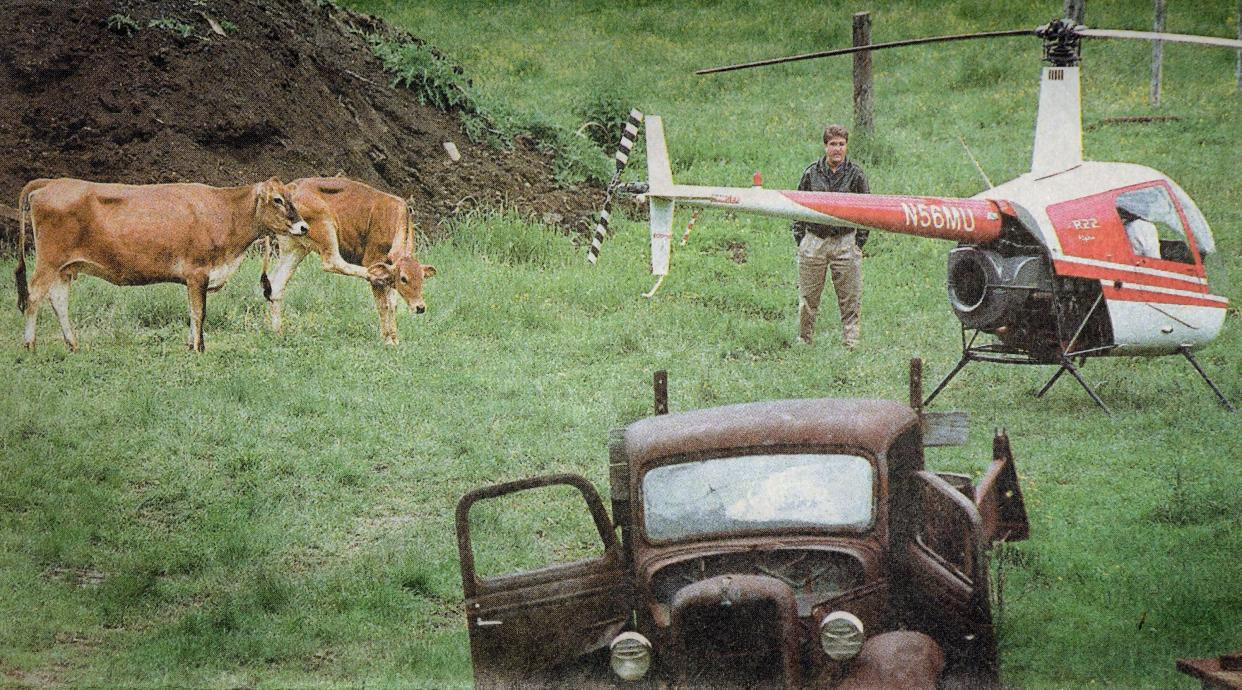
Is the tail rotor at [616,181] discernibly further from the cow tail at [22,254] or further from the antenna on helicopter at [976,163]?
the cow tail at [22,254]

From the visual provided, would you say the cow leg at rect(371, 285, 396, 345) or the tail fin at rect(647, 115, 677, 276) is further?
the cow leg at rect(371, 285, 396, 345)

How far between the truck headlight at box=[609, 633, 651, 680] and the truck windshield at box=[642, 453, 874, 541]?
0.40 m

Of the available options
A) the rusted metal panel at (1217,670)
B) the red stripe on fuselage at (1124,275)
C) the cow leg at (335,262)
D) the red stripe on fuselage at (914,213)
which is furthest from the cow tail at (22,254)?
the rusted metal panel at (1217,670)

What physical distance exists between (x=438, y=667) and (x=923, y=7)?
4.00 metres

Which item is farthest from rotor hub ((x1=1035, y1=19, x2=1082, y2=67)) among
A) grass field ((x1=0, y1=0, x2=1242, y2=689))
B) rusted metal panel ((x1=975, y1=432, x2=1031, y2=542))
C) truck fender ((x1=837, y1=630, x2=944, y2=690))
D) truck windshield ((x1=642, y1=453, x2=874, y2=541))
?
truck fender ((x1=837, y1=630, x2=944, y2=690))

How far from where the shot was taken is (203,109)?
6.43 meters

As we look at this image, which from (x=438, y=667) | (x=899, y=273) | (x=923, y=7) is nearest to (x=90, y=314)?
(x=438, y=667)

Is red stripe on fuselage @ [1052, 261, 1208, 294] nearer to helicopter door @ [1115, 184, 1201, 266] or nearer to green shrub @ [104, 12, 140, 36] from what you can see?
helicopter door @ [1115, 184, 1201, 266]


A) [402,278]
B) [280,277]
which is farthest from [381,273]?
[280,277]

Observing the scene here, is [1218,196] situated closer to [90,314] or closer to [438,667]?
[438,667]

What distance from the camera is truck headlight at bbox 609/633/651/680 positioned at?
484 centimetres

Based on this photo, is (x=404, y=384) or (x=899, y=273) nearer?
(x=404, y=384)

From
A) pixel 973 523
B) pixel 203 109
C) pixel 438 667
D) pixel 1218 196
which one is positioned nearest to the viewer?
pixel 973 523

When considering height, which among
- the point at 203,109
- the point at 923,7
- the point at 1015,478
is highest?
the point at 923,7
